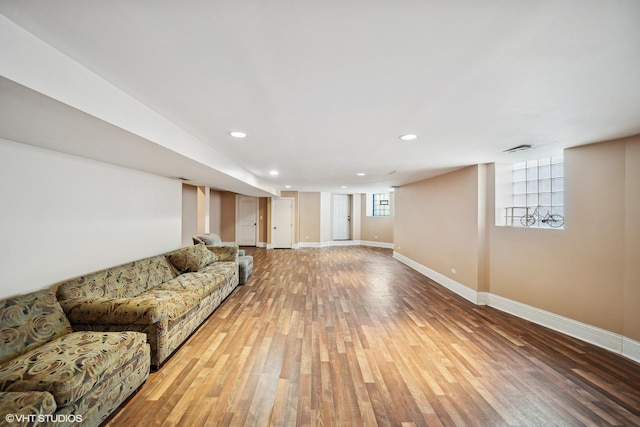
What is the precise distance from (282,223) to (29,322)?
765 cm

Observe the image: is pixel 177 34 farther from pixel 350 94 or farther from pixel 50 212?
pixel 50 212

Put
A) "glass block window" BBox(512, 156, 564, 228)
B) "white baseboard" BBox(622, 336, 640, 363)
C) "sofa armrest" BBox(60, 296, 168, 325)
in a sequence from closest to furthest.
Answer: "sofa armrest" BBox(60, 296, 168, 325) < "white baseboard" BBox(622, 336, 640, 363) < "glass block window" BBox(512, 156, 564, 228)

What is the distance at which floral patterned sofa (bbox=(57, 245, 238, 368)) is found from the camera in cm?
210

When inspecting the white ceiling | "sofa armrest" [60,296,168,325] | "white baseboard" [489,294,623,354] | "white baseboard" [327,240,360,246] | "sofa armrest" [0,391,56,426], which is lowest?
"white baseboard" [489,294,623,354]

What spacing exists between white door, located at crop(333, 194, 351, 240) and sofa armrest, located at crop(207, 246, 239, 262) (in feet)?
21.2

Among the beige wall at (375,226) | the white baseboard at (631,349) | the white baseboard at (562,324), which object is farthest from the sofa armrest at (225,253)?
the beige wall at (375,226)

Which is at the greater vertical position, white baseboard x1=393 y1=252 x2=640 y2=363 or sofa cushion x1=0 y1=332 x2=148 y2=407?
sofa cushion x1=0 y1=332 x2=148 y2=407

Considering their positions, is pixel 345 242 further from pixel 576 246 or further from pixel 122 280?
pixel 122 280

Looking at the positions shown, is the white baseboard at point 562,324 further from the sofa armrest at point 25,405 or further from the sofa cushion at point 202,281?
the sofa armrest at point 25,405

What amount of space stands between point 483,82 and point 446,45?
0.51 metres

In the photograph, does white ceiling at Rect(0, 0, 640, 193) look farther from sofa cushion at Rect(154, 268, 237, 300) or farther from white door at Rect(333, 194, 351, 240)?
white door at Rect(333, 194, 351, 240)

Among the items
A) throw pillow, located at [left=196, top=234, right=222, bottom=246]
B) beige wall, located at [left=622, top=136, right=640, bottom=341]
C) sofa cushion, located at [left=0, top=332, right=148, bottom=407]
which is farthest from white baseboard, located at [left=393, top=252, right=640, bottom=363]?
throw pillow, located at [left=196, top=234, right=222, bottom=246]

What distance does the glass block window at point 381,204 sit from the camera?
9523 mm

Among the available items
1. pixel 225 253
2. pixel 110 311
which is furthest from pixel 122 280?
pixel 225 253
